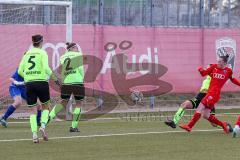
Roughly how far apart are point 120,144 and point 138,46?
42.4ft

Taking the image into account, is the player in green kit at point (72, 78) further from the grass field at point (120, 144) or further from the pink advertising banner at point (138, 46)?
→ the pink advertising banner at point (138, 46)

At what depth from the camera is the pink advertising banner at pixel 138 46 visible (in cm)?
2481

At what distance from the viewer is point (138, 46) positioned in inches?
1083

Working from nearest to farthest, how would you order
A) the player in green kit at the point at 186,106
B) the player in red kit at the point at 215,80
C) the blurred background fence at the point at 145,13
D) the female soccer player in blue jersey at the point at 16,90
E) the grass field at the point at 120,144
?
the grass field at the point at 120,144, the player in red kit at the point at 215,80, the player in green kit at the point at 186,106, the female soccer player in blue jersey at the point at 16,90, the blurred background fence at the point at 145,13

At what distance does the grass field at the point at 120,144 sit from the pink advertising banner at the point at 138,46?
5.99m

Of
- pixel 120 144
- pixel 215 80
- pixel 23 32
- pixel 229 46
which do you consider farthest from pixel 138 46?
pixel 120 144

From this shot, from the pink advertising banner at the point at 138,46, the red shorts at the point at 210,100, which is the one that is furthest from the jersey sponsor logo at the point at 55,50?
the red shorts at the point at 210,100

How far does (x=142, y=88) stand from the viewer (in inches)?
1077

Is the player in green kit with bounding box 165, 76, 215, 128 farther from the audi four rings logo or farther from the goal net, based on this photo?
the goal net

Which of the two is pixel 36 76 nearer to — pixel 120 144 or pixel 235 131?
pixel 120 144

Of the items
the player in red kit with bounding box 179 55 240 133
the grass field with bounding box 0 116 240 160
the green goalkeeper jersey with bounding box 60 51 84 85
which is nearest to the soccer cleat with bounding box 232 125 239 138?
the grass field with bounding box 0 116 240 160

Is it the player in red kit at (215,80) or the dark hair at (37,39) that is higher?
the dark hair at (37,39)

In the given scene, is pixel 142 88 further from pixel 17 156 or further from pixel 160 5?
pixel 17 156

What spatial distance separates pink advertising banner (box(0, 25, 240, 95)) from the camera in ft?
81.4
